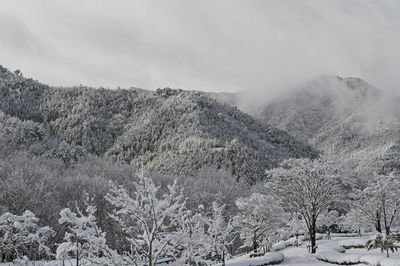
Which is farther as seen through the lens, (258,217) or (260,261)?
(258,217)

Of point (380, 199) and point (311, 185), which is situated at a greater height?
point (311, 185)

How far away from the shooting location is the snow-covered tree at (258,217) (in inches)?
2382

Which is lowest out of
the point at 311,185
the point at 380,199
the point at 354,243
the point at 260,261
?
the point at 260,261

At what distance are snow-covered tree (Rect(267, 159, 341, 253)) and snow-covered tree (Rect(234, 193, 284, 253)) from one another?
5.01 meters

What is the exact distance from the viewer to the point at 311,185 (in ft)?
178

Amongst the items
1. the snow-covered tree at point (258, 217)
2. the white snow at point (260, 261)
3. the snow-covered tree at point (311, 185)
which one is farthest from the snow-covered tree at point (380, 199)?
the white snow at point (260, 261)

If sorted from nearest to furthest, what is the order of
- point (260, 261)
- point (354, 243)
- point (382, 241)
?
point (382, 241) → point (260, 261) → point (354, 243)

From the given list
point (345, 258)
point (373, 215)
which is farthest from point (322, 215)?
point (345, 258)

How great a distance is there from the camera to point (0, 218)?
26.1m

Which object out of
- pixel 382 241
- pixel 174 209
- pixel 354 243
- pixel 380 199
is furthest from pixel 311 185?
pixel 174 209

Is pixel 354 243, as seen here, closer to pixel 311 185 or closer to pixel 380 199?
pixel 380 199

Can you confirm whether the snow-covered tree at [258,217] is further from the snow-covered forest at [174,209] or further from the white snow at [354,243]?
the white snow at [354,243]

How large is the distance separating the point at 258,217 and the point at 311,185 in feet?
32.1

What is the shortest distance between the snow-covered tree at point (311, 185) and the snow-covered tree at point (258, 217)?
501cm
